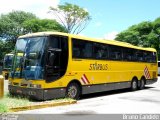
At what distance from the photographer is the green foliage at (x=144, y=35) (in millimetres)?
56969

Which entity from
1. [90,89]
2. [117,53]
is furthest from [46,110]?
[117,53]

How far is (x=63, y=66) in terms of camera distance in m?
13.9

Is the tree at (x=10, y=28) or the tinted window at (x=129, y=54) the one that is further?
the tree at (x=10, y=28)

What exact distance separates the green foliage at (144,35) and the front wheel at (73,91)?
43.3 meters

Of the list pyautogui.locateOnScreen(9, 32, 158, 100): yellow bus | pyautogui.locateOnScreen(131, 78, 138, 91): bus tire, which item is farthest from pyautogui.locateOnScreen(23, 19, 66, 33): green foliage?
pyautogui.locateOnScreen(9, 32, 158, 100): yellow bus

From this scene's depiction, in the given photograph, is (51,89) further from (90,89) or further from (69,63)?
(90,89)

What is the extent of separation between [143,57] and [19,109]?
40.6ft

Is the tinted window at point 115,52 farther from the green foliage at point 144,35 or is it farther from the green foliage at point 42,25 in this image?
the green foliage at point 144,35

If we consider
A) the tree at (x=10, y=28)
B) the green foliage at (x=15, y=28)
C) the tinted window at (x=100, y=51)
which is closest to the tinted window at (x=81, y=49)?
the tinted window at (x=100, y=51)

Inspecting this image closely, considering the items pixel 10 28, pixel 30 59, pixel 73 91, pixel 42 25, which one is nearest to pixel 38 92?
pixel 30 59

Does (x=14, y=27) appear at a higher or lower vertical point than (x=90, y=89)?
higher

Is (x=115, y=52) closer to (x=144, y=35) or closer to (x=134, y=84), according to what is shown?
(x=134, y=84)

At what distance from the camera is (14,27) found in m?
55.6

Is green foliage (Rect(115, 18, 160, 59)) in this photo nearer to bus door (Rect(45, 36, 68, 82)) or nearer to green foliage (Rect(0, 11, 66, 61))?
green foliage (Rect(0, 11, 66, 61))
